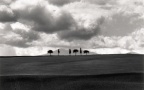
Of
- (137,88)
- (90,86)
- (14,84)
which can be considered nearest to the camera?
(137,88)

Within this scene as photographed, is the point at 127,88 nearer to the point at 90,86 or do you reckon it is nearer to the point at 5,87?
the point at 90,86

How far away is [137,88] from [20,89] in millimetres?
14762

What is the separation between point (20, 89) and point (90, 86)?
933 centimetres

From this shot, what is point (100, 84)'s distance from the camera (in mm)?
42656

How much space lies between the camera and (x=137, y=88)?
38.1m

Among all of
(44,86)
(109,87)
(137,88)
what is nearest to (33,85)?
(44,86)

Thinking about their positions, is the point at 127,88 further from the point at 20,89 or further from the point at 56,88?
the point at 20,89

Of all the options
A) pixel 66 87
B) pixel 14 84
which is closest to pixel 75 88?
pixel 66 87

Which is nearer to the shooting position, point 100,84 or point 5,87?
point 5,87

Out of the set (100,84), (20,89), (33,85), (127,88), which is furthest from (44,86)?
(127,88)

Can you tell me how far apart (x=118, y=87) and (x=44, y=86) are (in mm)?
10177

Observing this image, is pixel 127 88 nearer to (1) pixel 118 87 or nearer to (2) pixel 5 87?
(1) pixel 118 87

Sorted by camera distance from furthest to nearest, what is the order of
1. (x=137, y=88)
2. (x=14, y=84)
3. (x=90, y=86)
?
(x=14, y=84) → (x=90, y=86) → (x=137, y=88)

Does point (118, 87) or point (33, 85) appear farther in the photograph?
point (33, 85)
